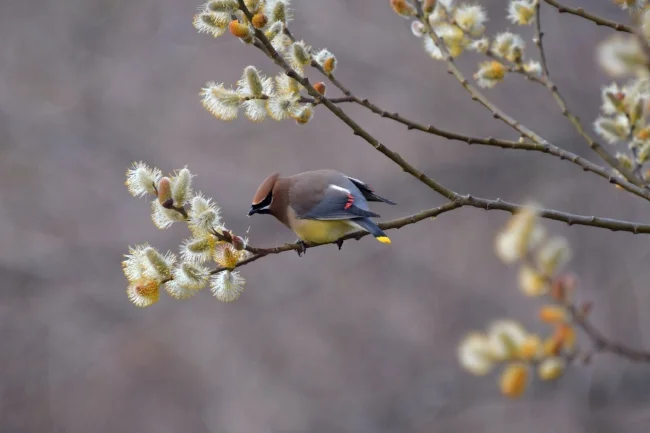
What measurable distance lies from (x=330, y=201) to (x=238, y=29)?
80cm

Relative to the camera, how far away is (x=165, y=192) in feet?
4.65

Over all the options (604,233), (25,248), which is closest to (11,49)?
(25,248)

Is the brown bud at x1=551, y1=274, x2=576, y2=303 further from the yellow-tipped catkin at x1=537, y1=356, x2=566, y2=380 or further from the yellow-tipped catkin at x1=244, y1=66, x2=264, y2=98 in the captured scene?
the yellow-tipped catkin at x1=244, y1=66, x2=264, y2=98

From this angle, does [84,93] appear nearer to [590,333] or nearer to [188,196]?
[188,196]

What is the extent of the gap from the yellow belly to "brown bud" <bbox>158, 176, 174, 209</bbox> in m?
0.69

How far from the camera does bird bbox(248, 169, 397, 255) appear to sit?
2.08 m

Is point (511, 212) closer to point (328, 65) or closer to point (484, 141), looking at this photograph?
point (484, 141)

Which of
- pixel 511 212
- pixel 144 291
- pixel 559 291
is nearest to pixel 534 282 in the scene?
pixel 559 291

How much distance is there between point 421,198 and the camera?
6.45m

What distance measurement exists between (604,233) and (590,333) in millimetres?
5750

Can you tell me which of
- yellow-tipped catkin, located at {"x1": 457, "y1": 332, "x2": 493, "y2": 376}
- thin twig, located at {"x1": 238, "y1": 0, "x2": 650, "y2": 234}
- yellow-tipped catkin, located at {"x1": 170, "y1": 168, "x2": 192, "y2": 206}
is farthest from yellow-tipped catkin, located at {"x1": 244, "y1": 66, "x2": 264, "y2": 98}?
yellow-tipped catkin, located at {"x1": 457, "y1": 332, "x2": 493, "y2": 376}

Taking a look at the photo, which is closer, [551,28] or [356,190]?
[356,190]

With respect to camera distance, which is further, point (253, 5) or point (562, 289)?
point (253, 5)

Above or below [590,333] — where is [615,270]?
above
